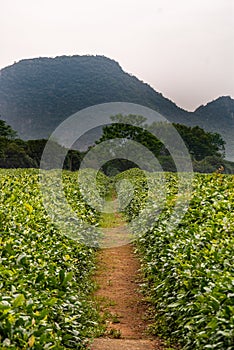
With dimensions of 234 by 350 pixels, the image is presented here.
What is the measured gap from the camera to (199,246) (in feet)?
20.6

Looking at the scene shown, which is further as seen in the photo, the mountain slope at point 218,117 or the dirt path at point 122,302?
the mountain slope at point 218,117

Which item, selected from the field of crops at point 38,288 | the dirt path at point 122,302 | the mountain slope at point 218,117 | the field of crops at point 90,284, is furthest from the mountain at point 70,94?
the field of crops at point 38,288

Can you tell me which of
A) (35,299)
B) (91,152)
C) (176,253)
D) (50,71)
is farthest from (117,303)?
(50,71)

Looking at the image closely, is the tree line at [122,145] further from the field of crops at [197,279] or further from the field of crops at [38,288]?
the field of crops at [197,279]

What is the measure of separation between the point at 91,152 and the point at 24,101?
60.6m

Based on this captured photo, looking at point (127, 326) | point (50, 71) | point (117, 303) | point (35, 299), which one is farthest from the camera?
point (50, 71)

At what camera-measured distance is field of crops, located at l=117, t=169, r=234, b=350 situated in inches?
167

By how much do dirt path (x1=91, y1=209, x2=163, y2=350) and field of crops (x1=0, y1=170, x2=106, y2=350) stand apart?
26 centimetres

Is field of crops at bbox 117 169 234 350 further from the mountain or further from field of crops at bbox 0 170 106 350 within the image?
the mountain

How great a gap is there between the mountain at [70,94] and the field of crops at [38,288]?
93.4m

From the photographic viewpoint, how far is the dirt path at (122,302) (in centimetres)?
577

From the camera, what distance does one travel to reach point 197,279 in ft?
17.4

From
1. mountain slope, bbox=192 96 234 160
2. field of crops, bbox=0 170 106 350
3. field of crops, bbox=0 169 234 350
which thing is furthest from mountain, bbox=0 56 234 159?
field of crops, bbox=0 170 106 350

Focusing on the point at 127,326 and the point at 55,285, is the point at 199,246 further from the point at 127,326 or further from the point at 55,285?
the point at 55,285
